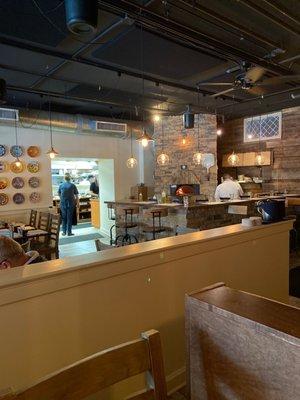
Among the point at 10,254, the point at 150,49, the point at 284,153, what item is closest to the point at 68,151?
the point at 150,49

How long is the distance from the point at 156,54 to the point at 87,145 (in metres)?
4.77

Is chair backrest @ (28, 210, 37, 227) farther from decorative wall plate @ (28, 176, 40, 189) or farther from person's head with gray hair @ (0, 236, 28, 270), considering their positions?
person's head with gray hair @ (0, 236, 28, 270)

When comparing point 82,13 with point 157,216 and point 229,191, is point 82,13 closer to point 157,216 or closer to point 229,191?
point 157,216

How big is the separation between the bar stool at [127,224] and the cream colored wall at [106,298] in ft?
13.9

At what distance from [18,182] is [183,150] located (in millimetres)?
4438

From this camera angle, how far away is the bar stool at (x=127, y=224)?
6.83 m

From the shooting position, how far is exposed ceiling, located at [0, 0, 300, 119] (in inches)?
132

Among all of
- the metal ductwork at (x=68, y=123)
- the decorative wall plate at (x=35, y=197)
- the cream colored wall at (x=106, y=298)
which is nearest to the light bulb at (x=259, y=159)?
the metal ductwork at (x=68, y=123)

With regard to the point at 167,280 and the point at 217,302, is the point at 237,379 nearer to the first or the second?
the point at 217,302

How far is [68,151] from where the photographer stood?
8469 millimetres

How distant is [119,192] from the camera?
9.55 m

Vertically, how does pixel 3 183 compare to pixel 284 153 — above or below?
below

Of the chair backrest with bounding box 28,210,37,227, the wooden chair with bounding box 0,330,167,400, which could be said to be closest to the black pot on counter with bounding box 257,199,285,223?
the wooden chair with bounding box 0,330,167,400

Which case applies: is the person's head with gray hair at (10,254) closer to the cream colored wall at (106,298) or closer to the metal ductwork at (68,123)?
the cream colored wall at (106,298)
